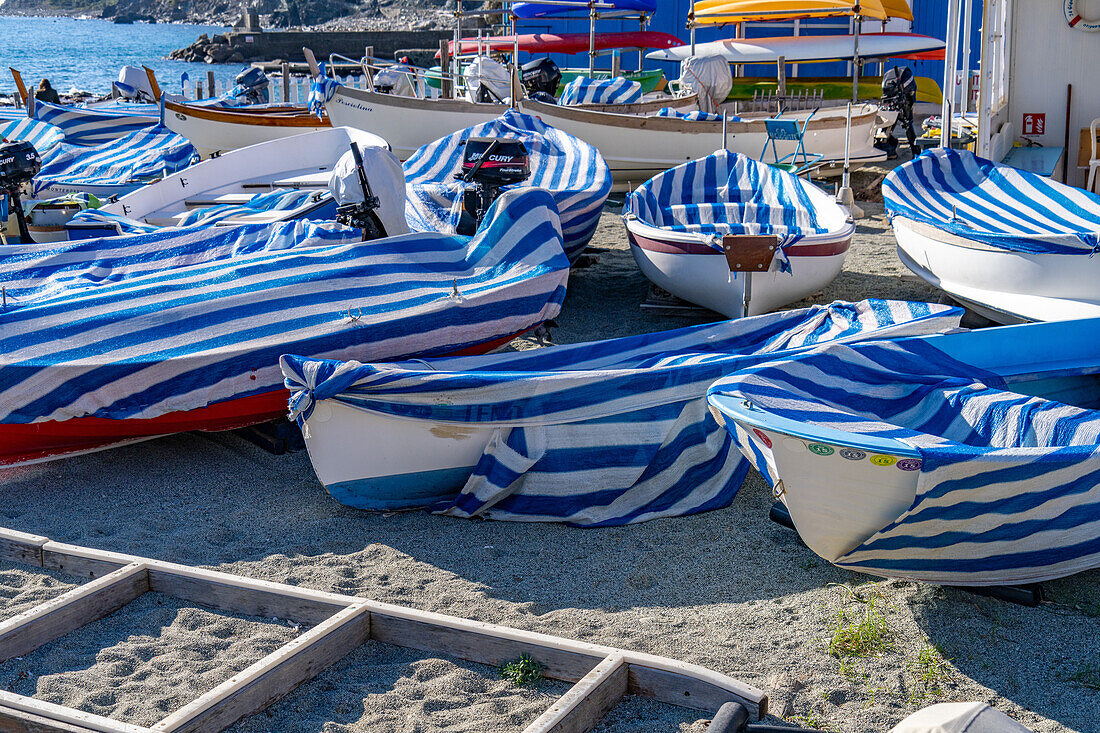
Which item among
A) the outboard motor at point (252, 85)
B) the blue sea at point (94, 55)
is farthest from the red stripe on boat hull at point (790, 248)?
the blue sea at point (94, 55)

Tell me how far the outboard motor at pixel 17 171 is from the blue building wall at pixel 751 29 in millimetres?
16093

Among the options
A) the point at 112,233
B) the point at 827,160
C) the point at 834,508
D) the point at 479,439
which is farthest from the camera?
the point at 827,160

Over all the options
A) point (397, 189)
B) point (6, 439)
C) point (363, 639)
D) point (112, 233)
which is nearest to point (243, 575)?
point (363, 639)

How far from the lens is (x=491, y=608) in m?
3.70

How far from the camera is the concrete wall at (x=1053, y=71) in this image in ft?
27.0

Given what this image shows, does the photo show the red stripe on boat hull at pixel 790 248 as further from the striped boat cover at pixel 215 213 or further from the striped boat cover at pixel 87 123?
the striped boat cover at pixel 87 123

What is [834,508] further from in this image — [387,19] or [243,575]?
[387,19]

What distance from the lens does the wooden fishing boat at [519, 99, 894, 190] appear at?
1195 cm

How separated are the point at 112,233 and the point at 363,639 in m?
4.49

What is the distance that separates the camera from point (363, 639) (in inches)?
133

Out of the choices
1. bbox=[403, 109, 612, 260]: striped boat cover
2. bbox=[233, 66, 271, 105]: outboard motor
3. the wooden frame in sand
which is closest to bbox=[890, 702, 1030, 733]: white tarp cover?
the wooden frame in sand

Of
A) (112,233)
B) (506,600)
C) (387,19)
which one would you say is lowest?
(506,600)

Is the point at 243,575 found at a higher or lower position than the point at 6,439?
lower

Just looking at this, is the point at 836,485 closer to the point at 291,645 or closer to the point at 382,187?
the point at 291,645
